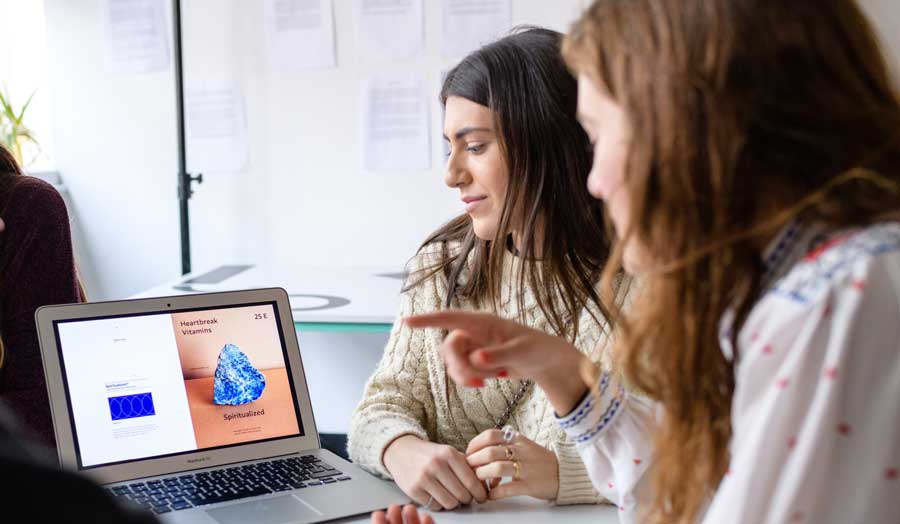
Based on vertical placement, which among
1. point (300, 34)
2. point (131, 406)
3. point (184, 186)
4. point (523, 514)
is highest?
point (300, 34)

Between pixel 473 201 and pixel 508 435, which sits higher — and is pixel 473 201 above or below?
above

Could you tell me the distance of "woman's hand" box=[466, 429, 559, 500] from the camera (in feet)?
3.36

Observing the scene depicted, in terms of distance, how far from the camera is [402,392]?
52.1 inches

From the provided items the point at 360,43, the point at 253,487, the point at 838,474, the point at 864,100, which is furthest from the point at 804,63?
the point at 360,43

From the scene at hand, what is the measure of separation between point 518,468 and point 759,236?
1.51 feet

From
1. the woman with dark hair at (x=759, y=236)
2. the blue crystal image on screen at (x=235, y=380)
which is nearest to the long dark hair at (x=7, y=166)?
the blue crystal image on screen at (x=235, y=380)

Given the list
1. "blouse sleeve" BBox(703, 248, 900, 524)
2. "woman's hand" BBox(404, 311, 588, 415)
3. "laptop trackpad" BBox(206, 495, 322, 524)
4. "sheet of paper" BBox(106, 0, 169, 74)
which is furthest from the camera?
"sheet of paper" BBox(106, 0, 169, 74)

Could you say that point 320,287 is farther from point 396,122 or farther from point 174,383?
point 174,383

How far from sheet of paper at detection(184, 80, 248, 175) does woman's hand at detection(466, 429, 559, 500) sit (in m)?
1.65

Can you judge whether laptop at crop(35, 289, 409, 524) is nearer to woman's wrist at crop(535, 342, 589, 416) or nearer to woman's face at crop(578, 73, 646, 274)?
woman's wrist at crop(535, 342, 589, 416)

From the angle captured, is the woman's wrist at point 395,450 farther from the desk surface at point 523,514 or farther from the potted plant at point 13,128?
the potted plant at point 13,128

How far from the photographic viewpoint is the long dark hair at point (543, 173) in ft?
4.28

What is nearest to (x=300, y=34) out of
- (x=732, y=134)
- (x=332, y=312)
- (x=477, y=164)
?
(x=332, y=312)

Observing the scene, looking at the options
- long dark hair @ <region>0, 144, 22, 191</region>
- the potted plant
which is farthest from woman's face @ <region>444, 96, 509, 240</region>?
the potted plant
